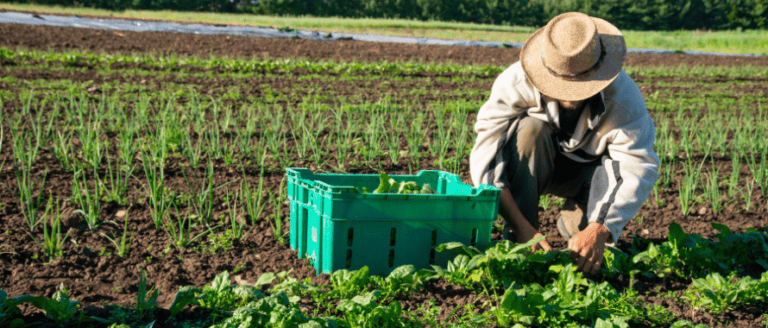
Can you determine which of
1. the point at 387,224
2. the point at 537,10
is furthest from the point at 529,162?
the point at 537,10

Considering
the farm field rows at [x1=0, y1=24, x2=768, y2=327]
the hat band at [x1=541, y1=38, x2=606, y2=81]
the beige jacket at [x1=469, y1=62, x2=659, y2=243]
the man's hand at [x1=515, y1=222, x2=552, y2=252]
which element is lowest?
the farm field rows at [x1=0, y1=24, x2=768, y2=327]

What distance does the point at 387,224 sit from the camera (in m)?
1.70

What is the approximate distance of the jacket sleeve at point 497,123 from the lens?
6.61 feet

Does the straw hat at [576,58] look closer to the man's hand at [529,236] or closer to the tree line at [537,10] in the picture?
the man's hand at [529,236]

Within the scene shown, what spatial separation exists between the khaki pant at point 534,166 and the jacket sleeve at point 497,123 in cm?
6

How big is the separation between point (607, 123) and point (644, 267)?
57cm

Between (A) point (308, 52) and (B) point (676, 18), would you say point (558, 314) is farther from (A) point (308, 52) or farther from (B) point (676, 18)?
(B) point (676, 18)

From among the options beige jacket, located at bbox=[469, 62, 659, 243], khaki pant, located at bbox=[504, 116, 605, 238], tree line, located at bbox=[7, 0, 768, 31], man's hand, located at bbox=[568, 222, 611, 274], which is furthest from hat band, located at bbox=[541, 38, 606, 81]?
tree line, located at bbox=[7, 0, 768, 31]

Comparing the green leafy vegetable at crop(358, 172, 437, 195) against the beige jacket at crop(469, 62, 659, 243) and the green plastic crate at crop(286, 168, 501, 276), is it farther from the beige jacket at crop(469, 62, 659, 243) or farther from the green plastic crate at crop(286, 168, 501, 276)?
the beige jacket at crop(469, 62, 659, 243)

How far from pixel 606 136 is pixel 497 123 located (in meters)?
0.40

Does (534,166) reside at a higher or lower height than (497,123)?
lower

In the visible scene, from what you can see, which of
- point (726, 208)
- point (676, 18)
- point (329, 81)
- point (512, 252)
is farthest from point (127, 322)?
point (676, 18)

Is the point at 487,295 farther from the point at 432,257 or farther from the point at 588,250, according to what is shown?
the point at 588,250

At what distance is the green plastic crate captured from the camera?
1.64 metres
